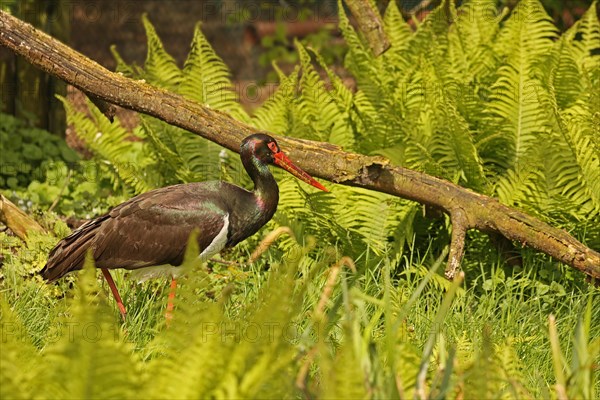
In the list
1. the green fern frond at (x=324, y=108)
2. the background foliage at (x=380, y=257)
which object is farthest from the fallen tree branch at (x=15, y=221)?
the green fern frond at (x=324, y=108)

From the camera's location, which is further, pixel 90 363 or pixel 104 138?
pixel 104 138

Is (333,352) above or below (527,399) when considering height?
below

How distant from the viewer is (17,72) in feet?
27.5

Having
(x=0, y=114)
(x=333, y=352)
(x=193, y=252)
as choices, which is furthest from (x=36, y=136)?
(x=193, y=252)

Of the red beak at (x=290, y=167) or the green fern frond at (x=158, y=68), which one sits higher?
the green fern frond at (x=158, y=68)

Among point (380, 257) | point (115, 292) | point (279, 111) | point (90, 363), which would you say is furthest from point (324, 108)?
point (90, 363)

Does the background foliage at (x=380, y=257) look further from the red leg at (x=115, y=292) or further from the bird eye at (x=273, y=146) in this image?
the bird eye at (x=273, y=146)

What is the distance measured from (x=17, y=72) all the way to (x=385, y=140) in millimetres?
3373

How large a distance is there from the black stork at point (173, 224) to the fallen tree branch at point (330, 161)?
0.62ft

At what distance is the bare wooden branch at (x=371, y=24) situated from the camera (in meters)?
7.69

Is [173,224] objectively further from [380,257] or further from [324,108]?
[324,108]

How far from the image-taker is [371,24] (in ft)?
25.3

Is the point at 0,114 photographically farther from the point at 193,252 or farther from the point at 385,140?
the point at 193,252

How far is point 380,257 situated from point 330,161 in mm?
779
